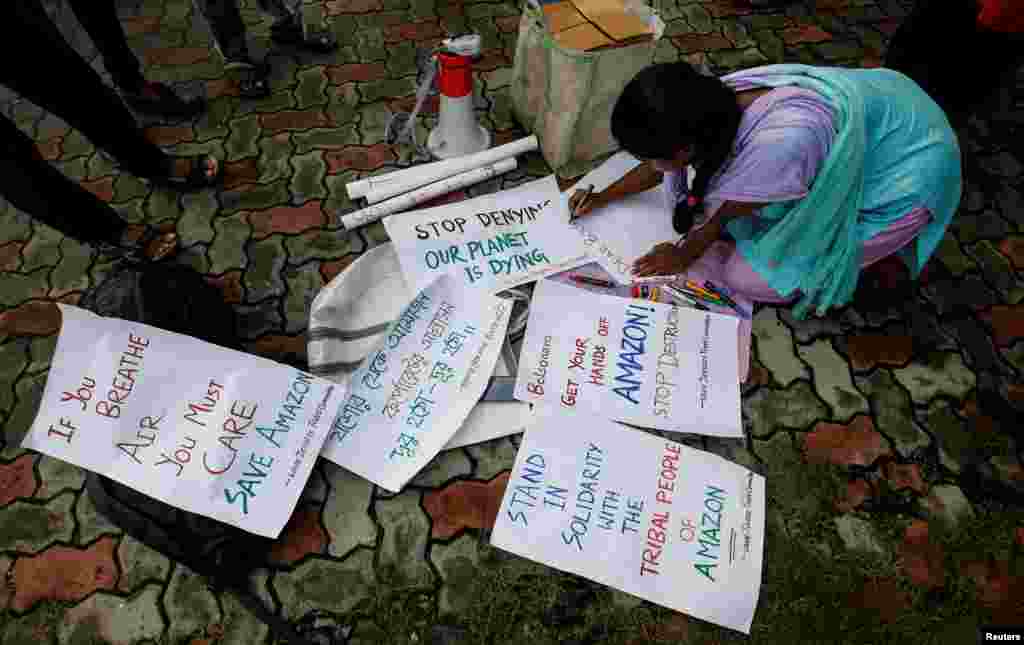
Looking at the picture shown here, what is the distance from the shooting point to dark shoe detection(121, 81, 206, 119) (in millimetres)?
2213

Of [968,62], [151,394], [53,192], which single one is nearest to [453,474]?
[151,394]

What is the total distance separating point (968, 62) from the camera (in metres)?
1.74

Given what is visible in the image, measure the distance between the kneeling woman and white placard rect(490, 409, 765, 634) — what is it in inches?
23.6

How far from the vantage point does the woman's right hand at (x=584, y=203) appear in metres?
1.82

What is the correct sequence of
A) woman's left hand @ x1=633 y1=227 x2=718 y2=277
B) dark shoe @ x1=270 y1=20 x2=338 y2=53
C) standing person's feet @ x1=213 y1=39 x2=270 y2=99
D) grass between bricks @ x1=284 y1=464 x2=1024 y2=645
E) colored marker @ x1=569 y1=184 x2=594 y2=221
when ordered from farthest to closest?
dark shoe @ x1=270 y1=20 x2=338 y2=53 → standing person's feet @ x1=213 y1=39 x2=270 y2=99 → colored marker @ x1=569 y1=184 x2=594 y2=221 → woman's left hand @ x1=633 y1=227 x2=718 y2=277 → grass between bricks @ x1=284 y1=464 x2=1024 y2=645

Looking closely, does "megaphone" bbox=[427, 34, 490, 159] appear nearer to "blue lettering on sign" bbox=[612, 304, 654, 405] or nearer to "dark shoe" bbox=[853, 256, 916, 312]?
"blue lettering on sign" bbox=[612, 304, 654, 405]

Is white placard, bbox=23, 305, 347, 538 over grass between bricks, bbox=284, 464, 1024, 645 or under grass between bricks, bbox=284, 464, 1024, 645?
over

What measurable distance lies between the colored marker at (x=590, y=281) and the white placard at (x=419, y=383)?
266mm

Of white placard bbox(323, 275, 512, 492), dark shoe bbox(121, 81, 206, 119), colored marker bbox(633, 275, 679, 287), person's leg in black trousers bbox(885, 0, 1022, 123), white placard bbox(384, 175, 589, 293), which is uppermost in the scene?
person's leg in black trousers bbox(885, 0, 1022, 123)

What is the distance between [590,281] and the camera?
1.71 metres

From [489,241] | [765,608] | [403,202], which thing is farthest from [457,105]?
[765,608]

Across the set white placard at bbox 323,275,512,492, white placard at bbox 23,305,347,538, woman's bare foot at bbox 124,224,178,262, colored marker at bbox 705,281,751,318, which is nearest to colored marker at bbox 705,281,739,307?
colored marker at bbox 705,281,751,318

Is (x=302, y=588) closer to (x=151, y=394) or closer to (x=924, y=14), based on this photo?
(x=151, y=394)

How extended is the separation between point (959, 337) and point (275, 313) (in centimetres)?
229
